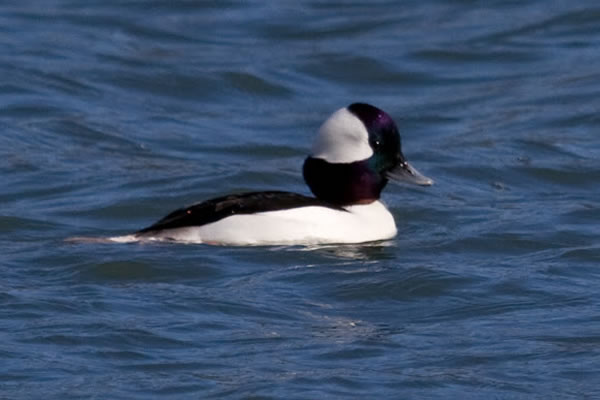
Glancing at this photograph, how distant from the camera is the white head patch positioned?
11.8 meters

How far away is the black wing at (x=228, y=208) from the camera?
11484mm

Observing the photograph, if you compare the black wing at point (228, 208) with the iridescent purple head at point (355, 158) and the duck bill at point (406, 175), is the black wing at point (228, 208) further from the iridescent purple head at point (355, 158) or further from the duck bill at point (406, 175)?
the duck bill at point (406, 175)

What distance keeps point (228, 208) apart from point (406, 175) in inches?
52.1

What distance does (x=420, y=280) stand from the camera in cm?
1055

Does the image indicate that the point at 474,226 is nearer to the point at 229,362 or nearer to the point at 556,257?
the point at 556,257

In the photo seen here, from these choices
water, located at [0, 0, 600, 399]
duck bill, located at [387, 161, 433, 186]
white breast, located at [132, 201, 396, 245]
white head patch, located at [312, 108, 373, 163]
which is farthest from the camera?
duck bill, located at [387, 161, 433, 186]

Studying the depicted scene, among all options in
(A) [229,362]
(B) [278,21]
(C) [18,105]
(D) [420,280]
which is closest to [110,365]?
(A) [229,362]

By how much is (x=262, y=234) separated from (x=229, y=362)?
116 inches

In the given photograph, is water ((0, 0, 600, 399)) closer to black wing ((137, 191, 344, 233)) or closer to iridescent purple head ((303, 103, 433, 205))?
black wing ((137, 191, 344, 233))

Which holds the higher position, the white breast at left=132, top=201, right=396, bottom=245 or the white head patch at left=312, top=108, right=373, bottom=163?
the white head patch at left=312, top=108, right=373, bottom=163

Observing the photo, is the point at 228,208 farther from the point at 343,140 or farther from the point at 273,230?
the point at 343,140

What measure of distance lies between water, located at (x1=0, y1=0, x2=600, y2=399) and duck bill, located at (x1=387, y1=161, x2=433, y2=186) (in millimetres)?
402

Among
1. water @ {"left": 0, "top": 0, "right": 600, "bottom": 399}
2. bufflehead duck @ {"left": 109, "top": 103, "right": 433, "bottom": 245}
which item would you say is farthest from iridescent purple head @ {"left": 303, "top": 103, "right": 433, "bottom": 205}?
water @ {"left": 0, "top": 0, "right": 600, "bottom": 399}

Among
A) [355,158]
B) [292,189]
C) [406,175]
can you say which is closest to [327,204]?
[355,158]
